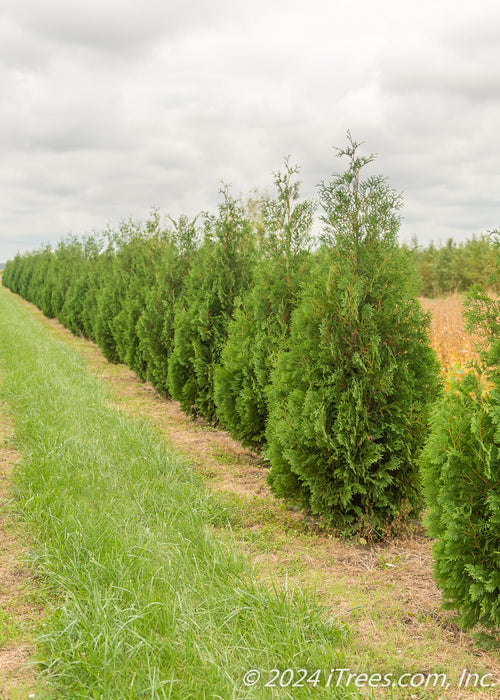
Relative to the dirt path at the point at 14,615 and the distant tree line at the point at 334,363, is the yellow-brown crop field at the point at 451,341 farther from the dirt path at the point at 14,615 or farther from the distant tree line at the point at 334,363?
the dirt path at the point at 14,615

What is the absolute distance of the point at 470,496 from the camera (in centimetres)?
307

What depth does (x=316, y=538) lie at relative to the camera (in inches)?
179

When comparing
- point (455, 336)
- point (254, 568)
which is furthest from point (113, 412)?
point (455, 336)

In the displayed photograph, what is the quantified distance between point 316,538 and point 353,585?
2.68 feet

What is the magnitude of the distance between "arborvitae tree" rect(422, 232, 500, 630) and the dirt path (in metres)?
2.32

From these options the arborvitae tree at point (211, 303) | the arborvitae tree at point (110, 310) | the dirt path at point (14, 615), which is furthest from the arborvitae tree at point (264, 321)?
the arborvitae tree at point (110, 310)

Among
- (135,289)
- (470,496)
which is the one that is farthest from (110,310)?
(470,496)

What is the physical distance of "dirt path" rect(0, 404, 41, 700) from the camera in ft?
8.85

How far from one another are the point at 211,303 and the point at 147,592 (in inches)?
216

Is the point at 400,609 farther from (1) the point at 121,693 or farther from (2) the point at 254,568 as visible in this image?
(1) the point at 121,693

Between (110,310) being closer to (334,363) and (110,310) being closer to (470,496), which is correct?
(334,363)

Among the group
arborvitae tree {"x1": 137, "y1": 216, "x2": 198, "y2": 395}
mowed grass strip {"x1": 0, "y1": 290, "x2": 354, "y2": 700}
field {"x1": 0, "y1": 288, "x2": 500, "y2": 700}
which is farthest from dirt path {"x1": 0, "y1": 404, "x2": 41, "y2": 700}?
arborvitae tree {"x1": 137, "y1": 216, "x2": 198, "y2": 395}

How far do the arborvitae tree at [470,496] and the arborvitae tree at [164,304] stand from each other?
7.34 m

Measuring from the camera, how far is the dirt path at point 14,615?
2697mm
